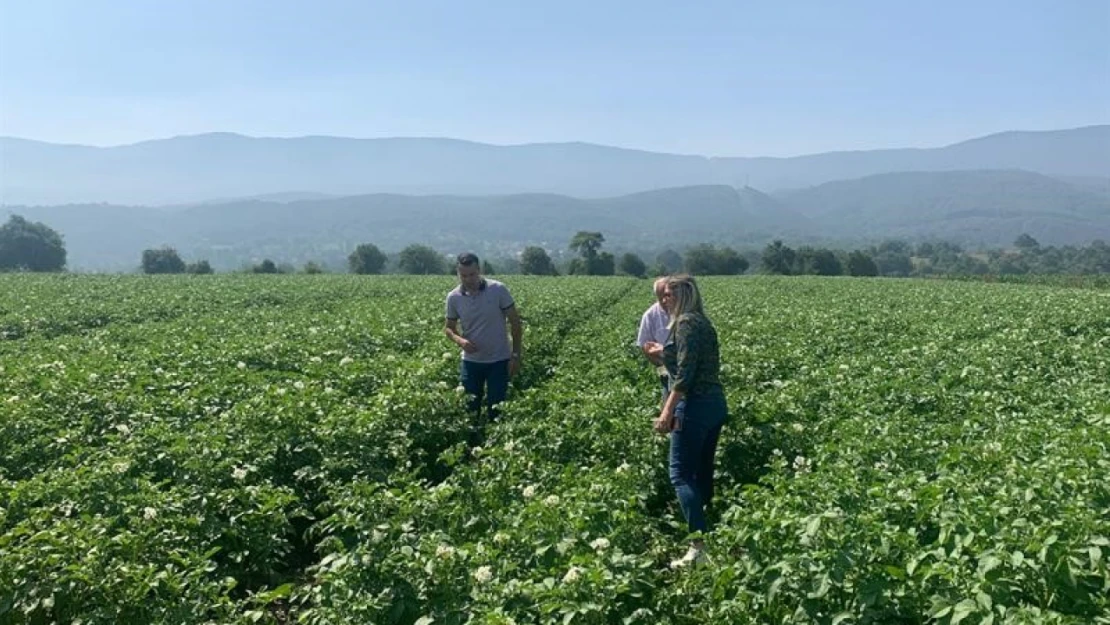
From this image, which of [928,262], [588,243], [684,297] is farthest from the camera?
[928,262]

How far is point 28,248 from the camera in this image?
296ft

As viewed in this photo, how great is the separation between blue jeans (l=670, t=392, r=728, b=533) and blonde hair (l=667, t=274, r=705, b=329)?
635 millimetres

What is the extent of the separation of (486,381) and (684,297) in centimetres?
360

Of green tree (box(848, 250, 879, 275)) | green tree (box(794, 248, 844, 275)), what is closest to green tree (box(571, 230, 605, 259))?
green tree (box(794, 248, 844, 275))

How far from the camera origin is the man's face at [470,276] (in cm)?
817

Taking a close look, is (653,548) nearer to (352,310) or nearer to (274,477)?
(274,477)

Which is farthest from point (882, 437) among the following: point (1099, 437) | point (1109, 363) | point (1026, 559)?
point (1109, 363)

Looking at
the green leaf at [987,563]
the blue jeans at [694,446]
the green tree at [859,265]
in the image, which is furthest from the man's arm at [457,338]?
the green tree at [859,265]

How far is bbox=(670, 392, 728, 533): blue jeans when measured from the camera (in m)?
5.67

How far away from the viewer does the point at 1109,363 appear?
33.8 ft

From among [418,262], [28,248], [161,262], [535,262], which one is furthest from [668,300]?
[28,248]

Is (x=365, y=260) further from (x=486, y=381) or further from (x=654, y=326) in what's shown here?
(x=654, y=326)

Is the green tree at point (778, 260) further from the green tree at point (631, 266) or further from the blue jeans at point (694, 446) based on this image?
the blue jeans at point (694, 446)

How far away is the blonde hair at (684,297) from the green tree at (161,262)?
93461 mm
